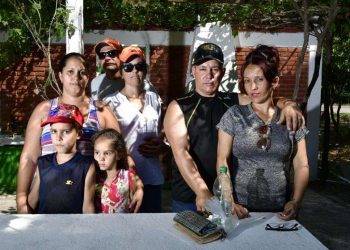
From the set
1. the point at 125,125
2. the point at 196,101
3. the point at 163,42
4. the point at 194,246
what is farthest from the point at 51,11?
the point at 194,246

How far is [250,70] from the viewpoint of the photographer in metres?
3.07

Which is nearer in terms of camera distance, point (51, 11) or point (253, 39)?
point (51, 11)

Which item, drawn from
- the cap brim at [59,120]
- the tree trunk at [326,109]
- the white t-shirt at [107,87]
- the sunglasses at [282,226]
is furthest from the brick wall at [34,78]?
the sunglasses at [282,226]

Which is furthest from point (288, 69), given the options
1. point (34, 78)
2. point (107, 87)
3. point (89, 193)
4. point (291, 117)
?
point (89, 193)

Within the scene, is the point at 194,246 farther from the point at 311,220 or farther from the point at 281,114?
the point at 311,220

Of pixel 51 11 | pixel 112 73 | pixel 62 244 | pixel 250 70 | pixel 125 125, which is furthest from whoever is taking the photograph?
pixel 51 11

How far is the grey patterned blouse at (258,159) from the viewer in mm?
3037

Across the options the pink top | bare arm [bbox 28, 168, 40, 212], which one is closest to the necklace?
the pink top

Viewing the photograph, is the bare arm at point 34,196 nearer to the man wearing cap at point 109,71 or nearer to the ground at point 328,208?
the man wearing cap at point 109,71

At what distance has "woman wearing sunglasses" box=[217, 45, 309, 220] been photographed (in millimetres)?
3039

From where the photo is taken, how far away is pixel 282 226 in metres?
2.80

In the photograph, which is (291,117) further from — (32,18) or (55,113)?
(32,18)

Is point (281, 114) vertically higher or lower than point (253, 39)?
lower

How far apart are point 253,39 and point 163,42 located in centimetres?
153
